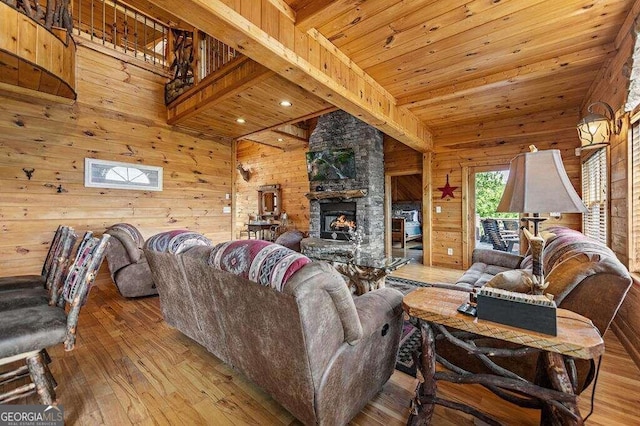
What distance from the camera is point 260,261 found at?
4.07 feet

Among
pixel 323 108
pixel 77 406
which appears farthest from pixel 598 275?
pixel 323 108

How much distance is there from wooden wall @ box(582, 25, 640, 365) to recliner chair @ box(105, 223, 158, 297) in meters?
4.83

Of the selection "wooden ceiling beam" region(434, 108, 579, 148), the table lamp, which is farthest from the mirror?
the table lamp

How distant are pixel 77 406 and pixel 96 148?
361 centimetres

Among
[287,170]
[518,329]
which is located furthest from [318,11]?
[287,170]

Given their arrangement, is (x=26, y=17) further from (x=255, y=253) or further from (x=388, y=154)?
(x=388, y=154)

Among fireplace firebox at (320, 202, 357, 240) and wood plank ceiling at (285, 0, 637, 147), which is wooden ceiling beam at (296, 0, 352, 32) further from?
fireplace firebox at (320, 202, 357, 240)

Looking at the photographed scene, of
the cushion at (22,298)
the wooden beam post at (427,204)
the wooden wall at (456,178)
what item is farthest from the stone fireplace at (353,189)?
the cushion at (22,298)

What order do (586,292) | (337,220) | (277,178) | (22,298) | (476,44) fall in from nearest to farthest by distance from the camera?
(586,292) → (22,298) → (476,44) → (337,220) → (277,178)

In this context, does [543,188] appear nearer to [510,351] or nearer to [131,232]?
[510,351]

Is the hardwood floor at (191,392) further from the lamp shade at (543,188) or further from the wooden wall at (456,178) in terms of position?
the wooden wall at (456,178)

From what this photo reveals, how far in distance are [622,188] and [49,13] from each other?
18.9 ft

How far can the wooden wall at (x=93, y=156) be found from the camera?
10.7 feet

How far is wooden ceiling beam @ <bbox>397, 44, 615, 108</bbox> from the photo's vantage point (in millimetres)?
2652
